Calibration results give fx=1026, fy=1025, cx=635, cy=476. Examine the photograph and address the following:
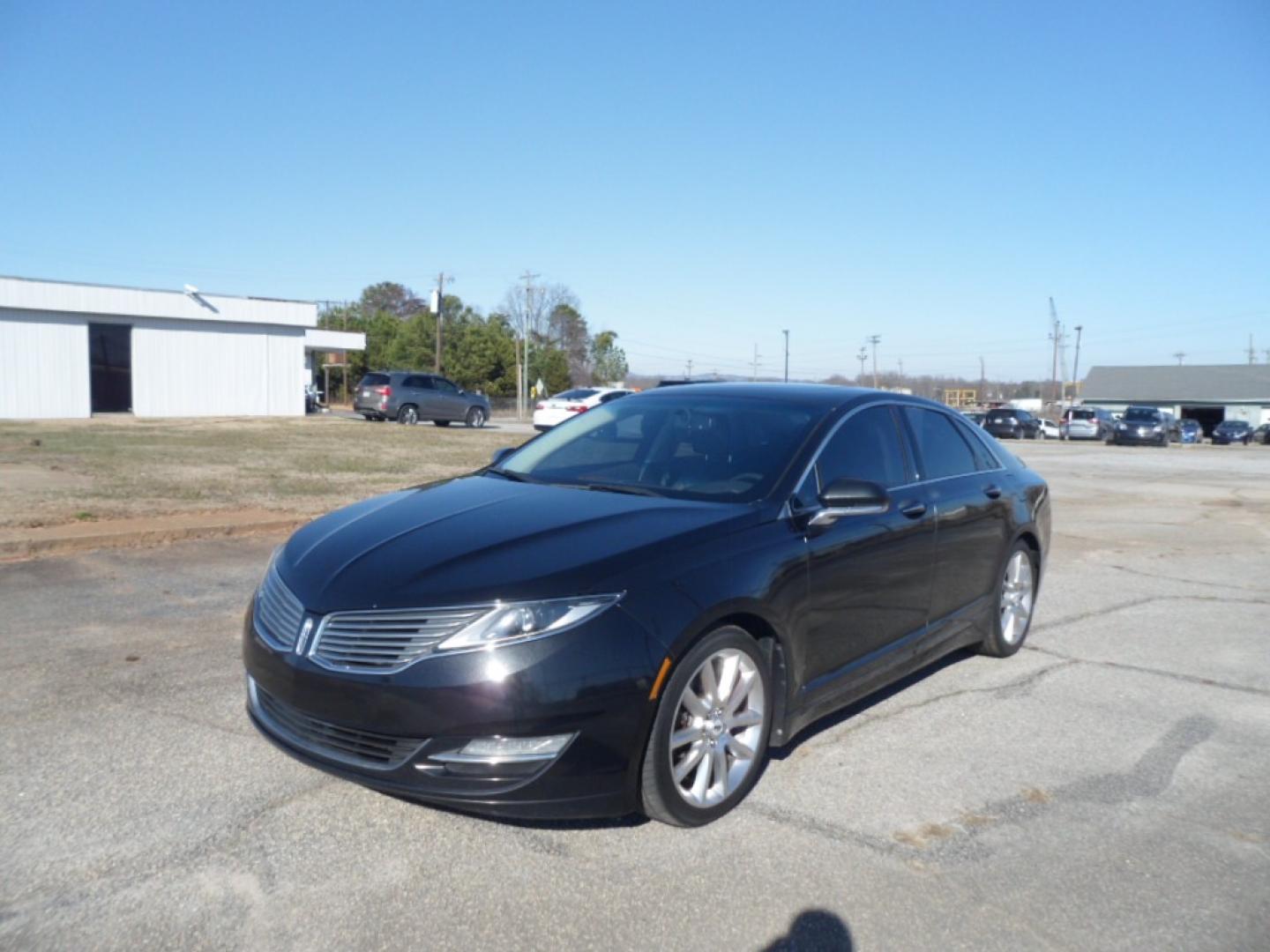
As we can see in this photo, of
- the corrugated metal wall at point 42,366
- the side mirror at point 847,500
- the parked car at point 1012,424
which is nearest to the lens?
the side mirror at point 847,500

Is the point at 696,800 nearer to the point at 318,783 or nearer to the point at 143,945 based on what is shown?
the point at 318,783

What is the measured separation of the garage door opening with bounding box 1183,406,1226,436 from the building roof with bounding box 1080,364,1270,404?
916mm

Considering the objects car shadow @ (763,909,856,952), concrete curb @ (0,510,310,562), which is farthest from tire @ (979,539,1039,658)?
concrete curb @ (0,510,310,562)

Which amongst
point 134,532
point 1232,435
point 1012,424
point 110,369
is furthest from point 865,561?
point 1232,435

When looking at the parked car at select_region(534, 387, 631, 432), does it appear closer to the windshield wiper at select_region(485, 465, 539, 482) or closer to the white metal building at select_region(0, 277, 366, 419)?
the white metal building at select_region(0, 277, 366, 419)

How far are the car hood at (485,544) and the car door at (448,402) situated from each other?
3069 centimetres

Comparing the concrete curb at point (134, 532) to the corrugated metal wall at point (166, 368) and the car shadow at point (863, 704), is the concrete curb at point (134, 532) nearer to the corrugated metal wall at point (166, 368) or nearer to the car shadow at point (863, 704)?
the car shadow at point (863, 704)

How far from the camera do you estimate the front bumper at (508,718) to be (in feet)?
10.6

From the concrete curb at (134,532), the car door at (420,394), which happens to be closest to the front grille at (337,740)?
the concrete curb at (134,532)

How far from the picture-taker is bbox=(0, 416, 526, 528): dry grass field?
1052 cm

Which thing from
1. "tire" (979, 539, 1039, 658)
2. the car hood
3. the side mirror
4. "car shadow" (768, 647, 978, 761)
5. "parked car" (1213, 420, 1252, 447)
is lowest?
"parked car" (1213, 420, 1252, 447)

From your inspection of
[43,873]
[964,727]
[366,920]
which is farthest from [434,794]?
[964,727]

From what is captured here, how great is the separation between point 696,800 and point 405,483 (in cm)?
1034

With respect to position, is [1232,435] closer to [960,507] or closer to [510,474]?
[960,507]
